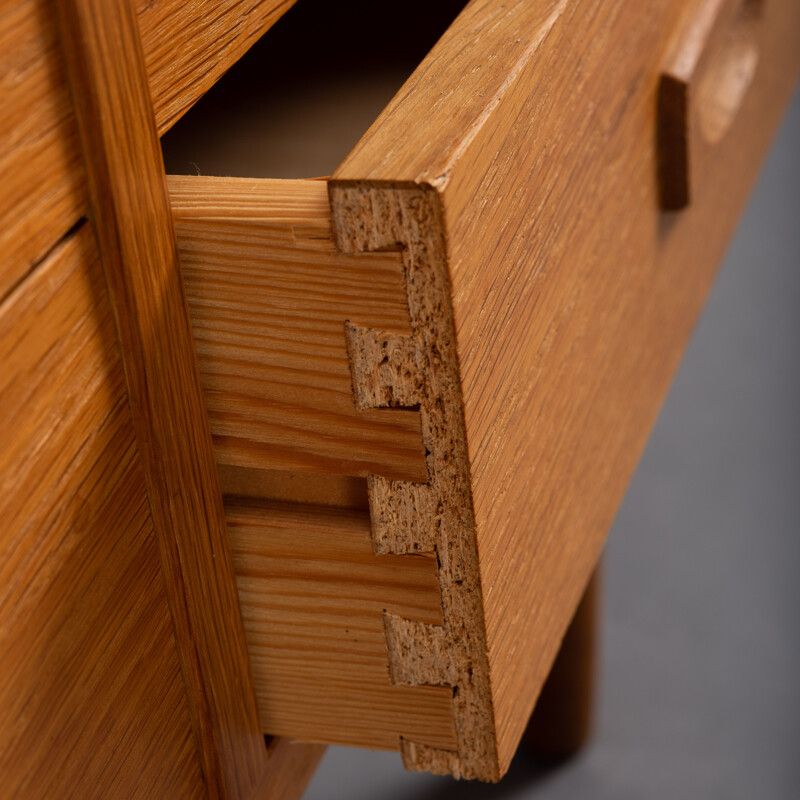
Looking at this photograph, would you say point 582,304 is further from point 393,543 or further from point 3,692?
point 3,692

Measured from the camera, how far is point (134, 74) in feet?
1.10

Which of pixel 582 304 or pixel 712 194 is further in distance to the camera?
pixel 712 194

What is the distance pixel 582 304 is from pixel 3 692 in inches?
10.5

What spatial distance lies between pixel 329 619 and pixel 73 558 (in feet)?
0.40

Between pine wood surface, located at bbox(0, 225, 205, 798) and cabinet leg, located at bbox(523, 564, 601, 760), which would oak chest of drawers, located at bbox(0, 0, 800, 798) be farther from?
cabinet leg, located at bbox(523, 564, 601, 760)

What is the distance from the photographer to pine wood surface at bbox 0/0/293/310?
297 mm

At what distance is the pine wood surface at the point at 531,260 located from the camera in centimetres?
35

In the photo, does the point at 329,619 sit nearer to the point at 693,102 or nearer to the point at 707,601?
the point at 693,102

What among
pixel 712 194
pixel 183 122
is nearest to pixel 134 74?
pixel 183 122

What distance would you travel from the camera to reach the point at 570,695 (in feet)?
4.02

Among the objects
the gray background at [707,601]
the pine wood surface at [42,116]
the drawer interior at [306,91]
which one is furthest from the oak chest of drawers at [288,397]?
the gray background at [707,601]

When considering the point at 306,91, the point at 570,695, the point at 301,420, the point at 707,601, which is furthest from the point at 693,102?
the point at 707,601

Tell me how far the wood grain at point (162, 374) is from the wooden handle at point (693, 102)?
29 centimetres

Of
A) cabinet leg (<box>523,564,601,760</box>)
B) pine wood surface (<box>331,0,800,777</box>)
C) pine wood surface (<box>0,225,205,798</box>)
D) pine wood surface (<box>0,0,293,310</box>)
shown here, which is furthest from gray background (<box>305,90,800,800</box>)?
pine wood surface (<box>0,0,293,310</box>)
